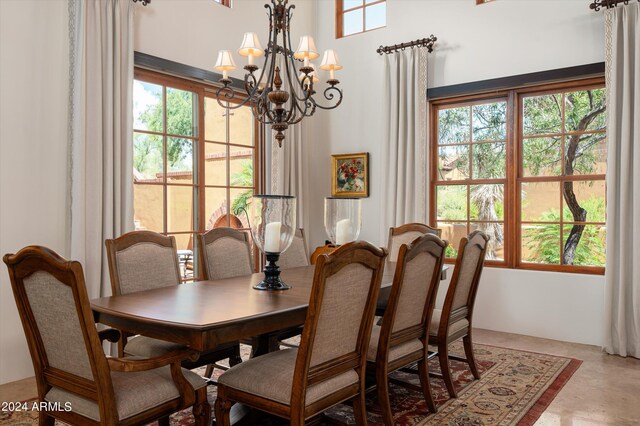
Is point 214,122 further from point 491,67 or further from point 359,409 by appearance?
point 359,409

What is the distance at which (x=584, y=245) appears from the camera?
4.43 metres

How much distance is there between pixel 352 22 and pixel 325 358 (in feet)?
15.3

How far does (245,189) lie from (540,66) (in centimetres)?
307

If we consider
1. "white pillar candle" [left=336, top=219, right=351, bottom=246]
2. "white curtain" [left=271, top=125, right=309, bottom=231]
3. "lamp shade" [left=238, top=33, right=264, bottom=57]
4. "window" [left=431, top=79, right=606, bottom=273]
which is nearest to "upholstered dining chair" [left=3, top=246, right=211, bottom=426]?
"white pillar candle" [left=336, top=219, right=351, bottom=246]

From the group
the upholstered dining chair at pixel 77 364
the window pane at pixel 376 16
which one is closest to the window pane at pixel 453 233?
the window pane at pixel 376 16

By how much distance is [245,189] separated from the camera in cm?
531

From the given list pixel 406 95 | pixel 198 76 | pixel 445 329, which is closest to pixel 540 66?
pixel 406 95

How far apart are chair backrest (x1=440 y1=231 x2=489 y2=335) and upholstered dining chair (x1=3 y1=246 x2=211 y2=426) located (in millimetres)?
1590

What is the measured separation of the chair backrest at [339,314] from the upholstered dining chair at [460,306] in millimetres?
936

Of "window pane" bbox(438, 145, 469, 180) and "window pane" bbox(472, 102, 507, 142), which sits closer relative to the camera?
"window pane" bbox(472, 102, 507, 142)

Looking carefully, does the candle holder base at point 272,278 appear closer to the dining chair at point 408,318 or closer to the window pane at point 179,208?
the dining chair at point 408,318

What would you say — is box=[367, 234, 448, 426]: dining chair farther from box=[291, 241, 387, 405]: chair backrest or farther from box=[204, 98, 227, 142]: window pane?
box=[204, 98, 227, 142]: window pane

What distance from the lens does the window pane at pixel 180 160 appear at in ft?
14.7

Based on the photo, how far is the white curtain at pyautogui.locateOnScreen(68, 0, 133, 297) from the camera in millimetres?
3564
